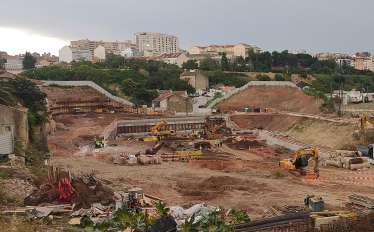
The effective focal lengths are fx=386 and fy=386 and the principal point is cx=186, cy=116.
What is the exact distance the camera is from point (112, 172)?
24406 mm

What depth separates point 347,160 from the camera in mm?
27453

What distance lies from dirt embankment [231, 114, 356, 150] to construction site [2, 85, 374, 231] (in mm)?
142

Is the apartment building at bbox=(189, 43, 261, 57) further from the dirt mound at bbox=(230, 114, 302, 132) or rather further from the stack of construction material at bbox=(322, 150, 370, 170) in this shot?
the stack of construction material at bbox=(322, 150, 370, 170)

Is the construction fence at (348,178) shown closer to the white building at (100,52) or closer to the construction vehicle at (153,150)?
the construction vehicle at (153,150)

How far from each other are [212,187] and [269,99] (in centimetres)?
4488

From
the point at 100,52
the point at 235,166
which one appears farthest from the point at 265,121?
the point at 100,52

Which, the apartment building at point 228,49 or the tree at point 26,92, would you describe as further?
the apartment building at point 228,49

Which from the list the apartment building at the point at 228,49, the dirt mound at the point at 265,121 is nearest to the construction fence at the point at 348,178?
the dirt mound at the point at 265,121

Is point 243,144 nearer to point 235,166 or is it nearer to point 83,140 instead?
point 235,166

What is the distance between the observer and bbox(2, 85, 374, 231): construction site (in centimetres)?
1542

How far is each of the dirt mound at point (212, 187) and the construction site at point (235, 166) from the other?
0.05 metres

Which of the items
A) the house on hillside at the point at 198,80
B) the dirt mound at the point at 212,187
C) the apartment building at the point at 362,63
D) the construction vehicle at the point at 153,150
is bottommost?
the construction vehicle at the point at 153,150

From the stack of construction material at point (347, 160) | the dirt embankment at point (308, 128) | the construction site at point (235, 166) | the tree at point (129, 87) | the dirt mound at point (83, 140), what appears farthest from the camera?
the tree at point (129, 87)

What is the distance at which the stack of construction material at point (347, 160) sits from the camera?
27.3m
